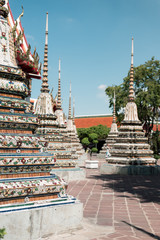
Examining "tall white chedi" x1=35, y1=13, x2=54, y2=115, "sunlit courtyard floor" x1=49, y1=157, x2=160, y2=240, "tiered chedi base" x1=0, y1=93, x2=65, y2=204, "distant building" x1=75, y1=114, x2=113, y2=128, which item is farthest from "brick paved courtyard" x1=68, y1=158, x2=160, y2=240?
"distant building" x1=75, y1=114, x2=113, y2=128

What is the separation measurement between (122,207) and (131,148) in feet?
29.7

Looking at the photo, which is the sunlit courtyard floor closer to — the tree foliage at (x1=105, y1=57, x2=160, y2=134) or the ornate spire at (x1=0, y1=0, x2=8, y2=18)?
the ornate spire at (x1=0, y1=0, x2=8, y2=18)

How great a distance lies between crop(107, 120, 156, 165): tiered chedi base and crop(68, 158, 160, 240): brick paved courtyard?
14.8ft

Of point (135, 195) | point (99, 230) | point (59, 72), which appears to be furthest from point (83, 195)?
point (59, 72)

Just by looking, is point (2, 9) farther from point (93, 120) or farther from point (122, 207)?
point (93, 120)

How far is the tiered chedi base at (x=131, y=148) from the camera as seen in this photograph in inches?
634

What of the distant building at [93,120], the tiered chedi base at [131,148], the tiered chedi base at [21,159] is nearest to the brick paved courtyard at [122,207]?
the tiered chedi base at [21,159]

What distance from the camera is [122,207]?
24.7 ft

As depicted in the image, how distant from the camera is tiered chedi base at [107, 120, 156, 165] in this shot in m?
16.1

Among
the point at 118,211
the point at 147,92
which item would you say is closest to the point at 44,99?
the point at 118,211

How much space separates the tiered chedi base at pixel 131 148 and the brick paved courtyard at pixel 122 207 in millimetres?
4521

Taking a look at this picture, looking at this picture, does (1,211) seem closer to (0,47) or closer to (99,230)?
(99,230)

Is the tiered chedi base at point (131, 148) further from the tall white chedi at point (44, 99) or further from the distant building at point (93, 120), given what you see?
the distant building at point (93, 120)

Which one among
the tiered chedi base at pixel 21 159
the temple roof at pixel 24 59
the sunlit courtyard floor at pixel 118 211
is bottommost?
the sunlit courtyard floor at pixel 118 211
